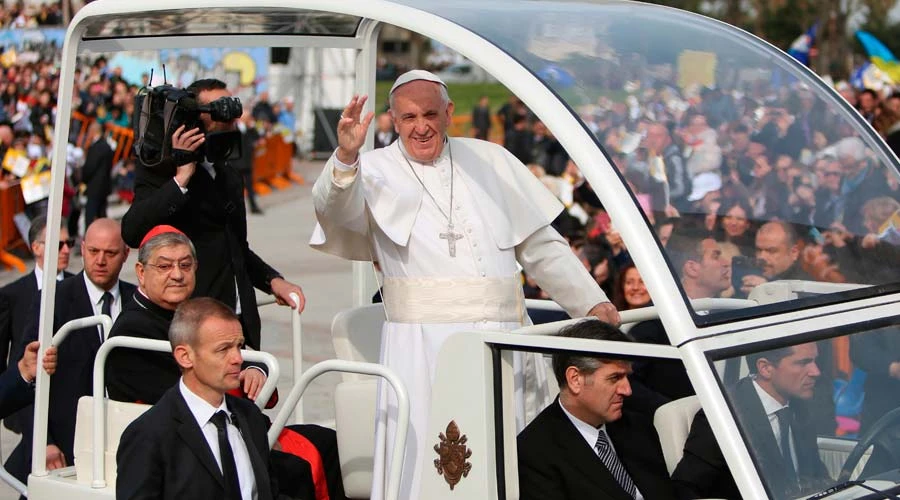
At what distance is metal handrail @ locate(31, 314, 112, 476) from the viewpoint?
17.5 ft

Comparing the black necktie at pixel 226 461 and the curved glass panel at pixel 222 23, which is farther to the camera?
the curved glass panel at pixel 222 23

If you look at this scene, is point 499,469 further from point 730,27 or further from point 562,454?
point 730,27

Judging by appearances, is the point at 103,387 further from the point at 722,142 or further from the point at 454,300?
the point at 722,142

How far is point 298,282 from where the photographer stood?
1627cm

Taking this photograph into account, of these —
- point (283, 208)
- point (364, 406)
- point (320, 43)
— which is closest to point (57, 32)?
point (283, 208)

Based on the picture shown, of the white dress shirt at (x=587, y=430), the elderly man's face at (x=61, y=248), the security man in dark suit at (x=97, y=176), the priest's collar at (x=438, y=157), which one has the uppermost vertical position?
the security man in dark suit at (x=97, y=176)

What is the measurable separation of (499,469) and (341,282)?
41.0 ft

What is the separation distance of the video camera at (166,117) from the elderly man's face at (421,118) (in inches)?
32.3

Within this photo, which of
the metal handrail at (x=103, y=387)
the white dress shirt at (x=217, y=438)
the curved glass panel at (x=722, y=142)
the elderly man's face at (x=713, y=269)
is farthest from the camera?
the metal handrail at (x=103, y=387)

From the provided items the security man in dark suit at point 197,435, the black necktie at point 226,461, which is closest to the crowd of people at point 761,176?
the security man in dark suit at point 197,435

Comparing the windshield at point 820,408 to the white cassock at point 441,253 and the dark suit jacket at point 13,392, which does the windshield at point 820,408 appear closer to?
the white cassock at point 441,253

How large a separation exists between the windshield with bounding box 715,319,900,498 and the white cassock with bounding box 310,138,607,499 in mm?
1164

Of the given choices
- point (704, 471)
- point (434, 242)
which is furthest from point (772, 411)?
point (434, 242)

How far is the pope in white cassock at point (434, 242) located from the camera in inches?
187
